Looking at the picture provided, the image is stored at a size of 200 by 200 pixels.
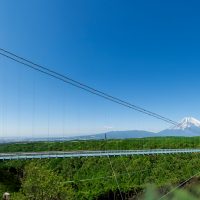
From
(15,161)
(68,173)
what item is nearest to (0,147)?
(15,161)

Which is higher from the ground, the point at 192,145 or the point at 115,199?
the point at 192,145

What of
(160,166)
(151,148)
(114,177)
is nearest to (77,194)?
(114,177)

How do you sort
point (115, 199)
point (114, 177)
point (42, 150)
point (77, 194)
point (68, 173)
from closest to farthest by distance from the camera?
point (77, 194) < point (115, 199) < point (114, 177) < point (68, 173) < point (42, 150)

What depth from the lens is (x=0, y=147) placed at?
81875 millimetres

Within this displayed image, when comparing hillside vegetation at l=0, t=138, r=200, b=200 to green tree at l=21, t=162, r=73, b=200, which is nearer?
green tree at l=21, t=162, r=73, b=200

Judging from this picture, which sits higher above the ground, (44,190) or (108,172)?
(44,190)

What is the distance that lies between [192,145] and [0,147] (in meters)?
40.2

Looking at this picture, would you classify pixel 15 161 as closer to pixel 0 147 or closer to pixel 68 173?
pixel 68 173

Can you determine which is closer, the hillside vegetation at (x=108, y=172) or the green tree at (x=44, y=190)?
the green tree at (x=44, y=190)

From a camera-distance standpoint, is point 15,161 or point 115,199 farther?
point 15,161

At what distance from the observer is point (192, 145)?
239 ft

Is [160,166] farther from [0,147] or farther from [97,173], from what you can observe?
[0,147]

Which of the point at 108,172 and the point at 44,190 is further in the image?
the point at 108,172

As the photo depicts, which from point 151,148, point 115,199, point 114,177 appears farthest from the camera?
point 151,148
